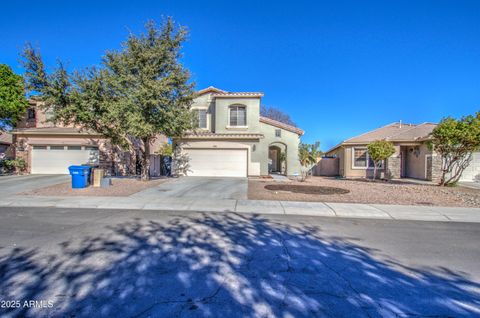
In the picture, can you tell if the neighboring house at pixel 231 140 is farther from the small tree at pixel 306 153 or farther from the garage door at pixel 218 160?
the small tree at pixel 306 153

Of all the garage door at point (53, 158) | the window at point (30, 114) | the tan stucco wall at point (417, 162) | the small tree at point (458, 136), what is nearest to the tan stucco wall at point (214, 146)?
the garage door at point (53, 158)

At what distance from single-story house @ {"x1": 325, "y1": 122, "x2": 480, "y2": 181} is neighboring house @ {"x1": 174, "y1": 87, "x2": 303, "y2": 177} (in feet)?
16.3

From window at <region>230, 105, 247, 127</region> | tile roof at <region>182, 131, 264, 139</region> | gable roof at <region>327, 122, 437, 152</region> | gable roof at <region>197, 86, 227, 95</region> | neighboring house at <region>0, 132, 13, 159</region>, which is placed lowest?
neighboring house at <region>0, 132, 13, 159</region>

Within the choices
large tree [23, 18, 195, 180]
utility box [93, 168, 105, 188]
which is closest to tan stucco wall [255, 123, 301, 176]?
large tree [23, 18, 195, 180]

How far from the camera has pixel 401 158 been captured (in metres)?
20.1

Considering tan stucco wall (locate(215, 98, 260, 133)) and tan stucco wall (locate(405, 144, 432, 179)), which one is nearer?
tan stucco wall (locate(405, 144, 432, 179))

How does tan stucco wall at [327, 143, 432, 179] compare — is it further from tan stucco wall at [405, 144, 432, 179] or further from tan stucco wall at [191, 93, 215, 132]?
tan stucco wall at [191, 93, 215, 132]

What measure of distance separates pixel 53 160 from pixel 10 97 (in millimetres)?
5328

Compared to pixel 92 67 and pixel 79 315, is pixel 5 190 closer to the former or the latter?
pixel 92 67

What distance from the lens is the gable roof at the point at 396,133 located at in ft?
63.2

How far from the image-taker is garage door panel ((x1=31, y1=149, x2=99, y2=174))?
60.5 feet

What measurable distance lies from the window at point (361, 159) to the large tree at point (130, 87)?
15272 mm

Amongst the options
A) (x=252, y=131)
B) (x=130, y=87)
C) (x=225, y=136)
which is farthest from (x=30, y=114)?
(x=252, y=131)

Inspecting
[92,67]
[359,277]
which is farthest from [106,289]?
[92,67]
